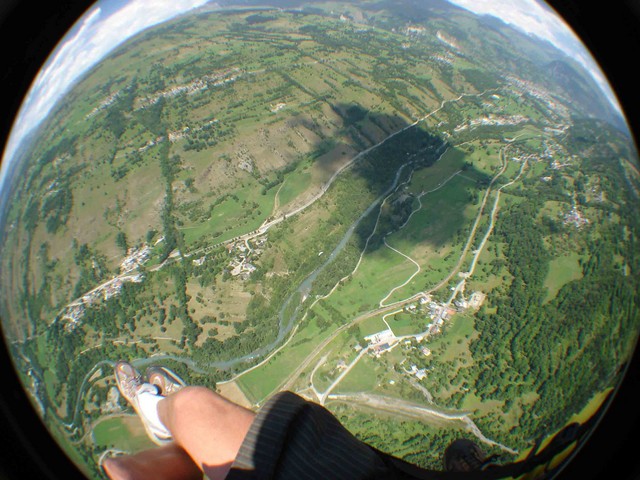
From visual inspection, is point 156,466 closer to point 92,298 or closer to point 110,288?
point 92,298

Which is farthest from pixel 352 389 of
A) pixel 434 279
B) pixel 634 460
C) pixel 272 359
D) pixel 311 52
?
pixel 311 52

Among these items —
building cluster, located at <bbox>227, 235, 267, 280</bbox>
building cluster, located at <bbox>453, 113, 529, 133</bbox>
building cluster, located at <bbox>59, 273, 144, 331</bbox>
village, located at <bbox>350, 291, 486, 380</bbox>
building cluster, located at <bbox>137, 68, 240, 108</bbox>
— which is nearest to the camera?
building cluster, located at <bbox>59, 273, 144, 331</bbox>

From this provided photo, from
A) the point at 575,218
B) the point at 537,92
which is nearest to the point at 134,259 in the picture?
the point at 575,218

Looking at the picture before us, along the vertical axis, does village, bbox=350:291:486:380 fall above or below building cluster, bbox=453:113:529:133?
below

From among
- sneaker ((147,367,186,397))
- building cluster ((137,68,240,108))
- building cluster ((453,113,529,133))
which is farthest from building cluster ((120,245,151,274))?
building cluster ((453,113,529,133))

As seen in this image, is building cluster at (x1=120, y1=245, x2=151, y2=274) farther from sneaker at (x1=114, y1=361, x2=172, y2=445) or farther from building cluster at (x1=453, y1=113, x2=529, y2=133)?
building cluster at (x1=453, y1=113, x2=529, y2=133)

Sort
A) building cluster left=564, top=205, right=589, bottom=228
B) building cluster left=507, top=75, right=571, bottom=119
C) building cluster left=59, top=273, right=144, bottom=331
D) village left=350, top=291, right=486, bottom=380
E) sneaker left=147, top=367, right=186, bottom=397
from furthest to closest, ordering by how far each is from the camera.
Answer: building cluster left=507, top=75, right=571, bottom=119 → building cluster left=564, top=205, right=589, bottom=228 → village left=350, top=291, right=486, bottom=380 → building cluster left=59, top=273, right=144, bottom=331 → sneaker left=147, top=367, right=186, bottom=397
